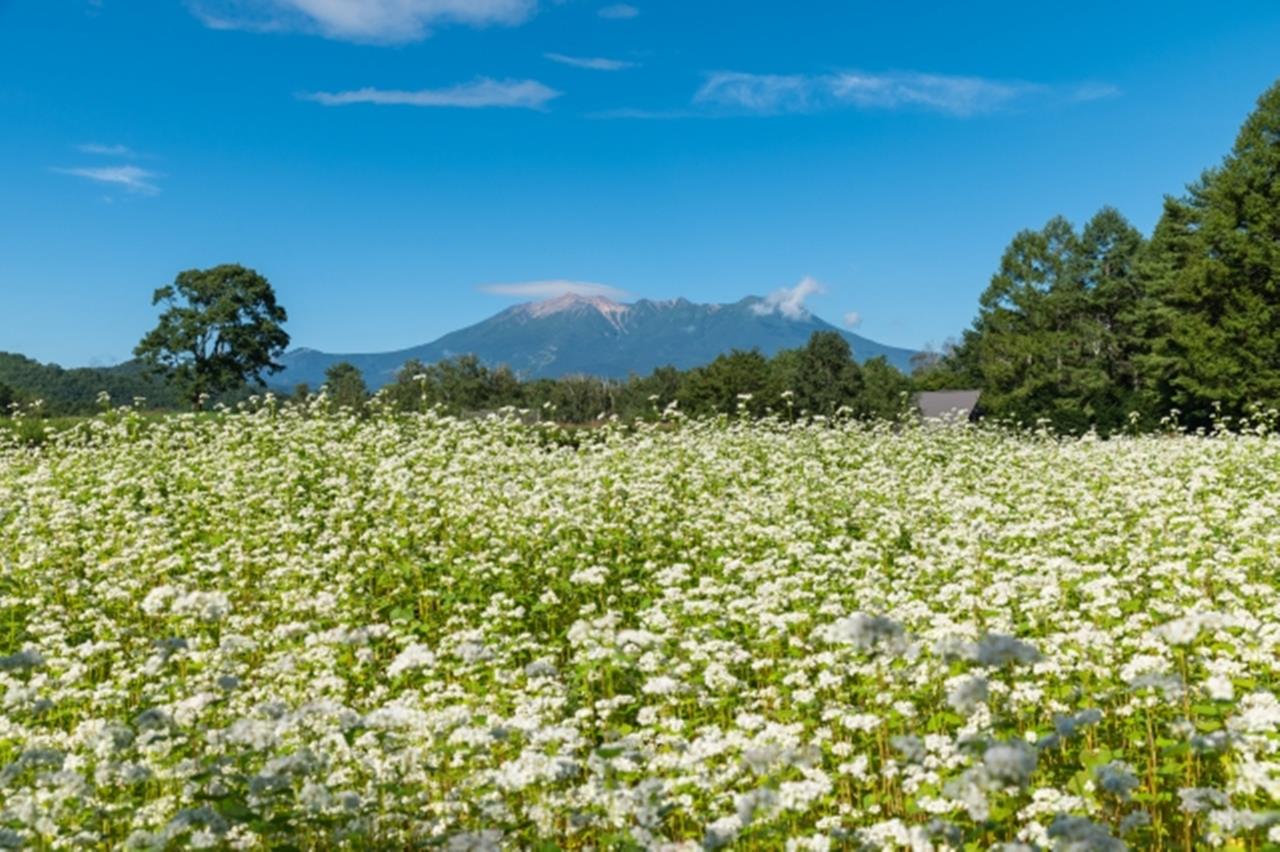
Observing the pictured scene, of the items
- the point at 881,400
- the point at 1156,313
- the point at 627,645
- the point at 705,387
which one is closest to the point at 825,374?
the point at 881,400

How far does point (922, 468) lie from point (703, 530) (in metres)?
7.25

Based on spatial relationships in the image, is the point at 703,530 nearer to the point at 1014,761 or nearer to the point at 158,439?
the point at 1014,761

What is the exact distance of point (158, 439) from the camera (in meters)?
18.0

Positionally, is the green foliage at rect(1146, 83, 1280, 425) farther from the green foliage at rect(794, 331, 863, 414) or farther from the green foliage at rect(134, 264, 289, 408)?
the green foliage at rect(134, 264, 289, 408)

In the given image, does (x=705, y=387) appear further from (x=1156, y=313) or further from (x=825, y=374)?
(x=1156, y=313)

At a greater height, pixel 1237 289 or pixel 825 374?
pixel 1237 289

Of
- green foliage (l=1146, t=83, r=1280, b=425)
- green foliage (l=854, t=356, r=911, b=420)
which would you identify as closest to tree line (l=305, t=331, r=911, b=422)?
green foliage (l=854, t=356, r=911, b=420)

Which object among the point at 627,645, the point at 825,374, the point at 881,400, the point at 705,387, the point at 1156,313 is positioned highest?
the point at 1156,313

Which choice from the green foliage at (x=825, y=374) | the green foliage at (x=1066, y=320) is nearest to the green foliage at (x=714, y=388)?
the green foliage at (x=825, y=374)

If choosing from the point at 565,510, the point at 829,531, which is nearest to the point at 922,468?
the point at 829,531

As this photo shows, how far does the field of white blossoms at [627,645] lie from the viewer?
4.62 m

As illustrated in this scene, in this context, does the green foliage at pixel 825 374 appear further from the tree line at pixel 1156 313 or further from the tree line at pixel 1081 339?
the tree line at pixel 1156 313

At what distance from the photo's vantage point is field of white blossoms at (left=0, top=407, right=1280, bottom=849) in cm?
462

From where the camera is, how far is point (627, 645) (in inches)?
303
